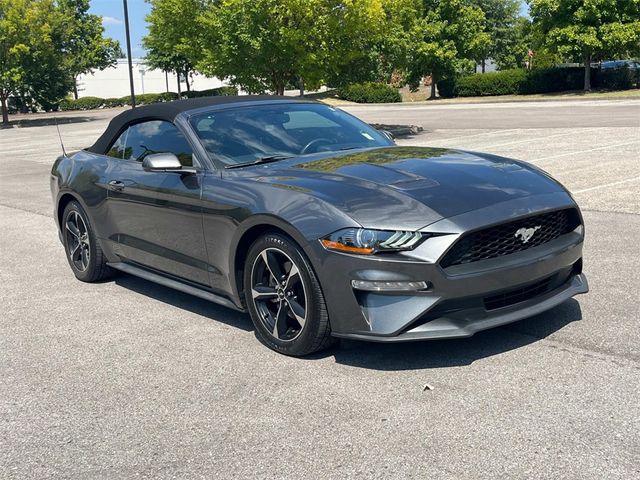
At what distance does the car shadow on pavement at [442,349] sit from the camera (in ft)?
14.1

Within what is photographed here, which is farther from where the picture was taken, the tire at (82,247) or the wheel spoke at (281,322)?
the tire at (82,247)

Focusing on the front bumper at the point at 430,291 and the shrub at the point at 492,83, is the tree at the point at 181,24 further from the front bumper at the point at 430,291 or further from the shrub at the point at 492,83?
the shrub at the point at 492,83

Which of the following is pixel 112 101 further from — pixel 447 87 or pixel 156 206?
pixel 156 206

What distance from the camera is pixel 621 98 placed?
37594mm

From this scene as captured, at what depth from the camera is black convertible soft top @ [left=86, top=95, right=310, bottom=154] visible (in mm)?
5656

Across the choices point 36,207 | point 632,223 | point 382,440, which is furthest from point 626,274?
point 36,207

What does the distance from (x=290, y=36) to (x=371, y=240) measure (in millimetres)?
16761

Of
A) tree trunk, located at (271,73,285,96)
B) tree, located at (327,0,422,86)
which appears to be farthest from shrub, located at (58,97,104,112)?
tree, located at (327,0,422,86)

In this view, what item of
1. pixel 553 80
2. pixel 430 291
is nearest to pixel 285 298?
pixel 430 291

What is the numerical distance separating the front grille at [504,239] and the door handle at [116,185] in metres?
2.96

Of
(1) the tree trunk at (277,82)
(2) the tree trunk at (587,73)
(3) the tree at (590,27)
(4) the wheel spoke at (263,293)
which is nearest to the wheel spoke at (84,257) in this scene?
(4) the wheel spoke at (263,293)

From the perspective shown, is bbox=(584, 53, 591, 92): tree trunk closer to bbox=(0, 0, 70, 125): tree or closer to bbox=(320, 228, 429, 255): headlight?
bbox=(0, 0, 70, 125): tree

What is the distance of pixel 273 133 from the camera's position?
5422 mm

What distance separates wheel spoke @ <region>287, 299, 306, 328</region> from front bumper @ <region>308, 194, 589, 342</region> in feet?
0.81
